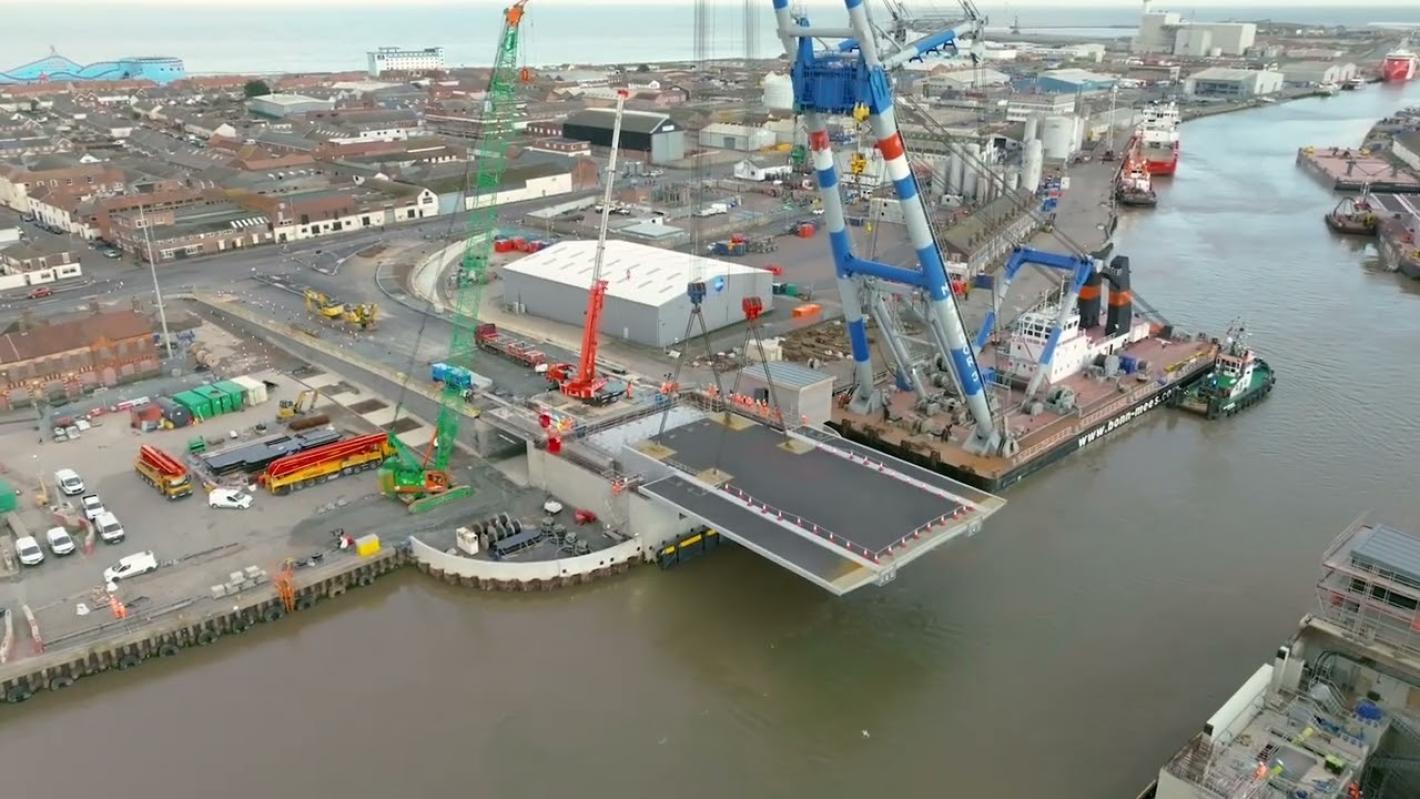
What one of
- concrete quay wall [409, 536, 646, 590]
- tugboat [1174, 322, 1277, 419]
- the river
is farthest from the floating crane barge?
concrete quay wall [409, 536, 646, 590]

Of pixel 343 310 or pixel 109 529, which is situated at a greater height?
pixel 343 310

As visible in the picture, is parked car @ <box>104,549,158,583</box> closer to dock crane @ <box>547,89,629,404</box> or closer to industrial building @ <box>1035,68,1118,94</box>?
dock crane @ <box>547,89,629,404</box>

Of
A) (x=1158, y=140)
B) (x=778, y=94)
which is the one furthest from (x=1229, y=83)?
(x=778, y=94)

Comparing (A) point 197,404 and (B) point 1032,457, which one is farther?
(A) point 197,404

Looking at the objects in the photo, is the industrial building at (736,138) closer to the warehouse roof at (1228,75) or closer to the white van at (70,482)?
the white van at (70,482)

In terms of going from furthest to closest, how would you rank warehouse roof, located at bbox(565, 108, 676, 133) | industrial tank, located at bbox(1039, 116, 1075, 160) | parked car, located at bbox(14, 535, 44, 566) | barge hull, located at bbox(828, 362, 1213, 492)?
warehouse roof, located at bbox(565, 108, 676, 133), industrial tank, located at bbox(1039, 116, 1075, 160), barge hull, located at bbox(828, 362, 1213, 492), parked car, located at bbox(14, 535, 44, 566)

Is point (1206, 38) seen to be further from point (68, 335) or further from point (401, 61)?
point (68, 335)

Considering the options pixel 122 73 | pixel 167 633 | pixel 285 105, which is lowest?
pixel 167 633

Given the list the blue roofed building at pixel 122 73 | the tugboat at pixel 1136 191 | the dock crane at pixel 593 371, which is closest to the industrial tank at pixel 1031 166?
the tugboat at pixel 1136 191
